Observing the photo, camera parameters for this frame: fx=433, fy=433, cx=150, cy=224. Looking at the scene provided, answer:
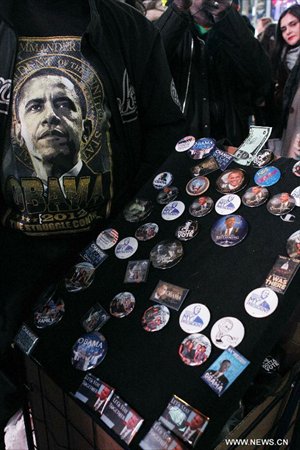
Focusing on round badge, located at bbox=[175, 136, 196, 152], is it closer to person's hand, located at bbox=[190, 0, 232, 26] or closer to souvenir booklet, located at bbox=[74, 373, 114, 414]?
souvenir booklet, located at bbox=[74, 373, 114, 414]

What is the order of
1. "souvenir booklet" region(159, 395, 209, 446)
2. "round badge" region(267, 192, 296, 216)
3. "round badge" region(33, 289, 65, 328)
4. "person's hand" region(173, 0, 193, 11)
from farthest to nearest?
"person's hand" region(173, 0, 193, 11) → "round badge" region(33, 289, 65, 328) → "round badge" region(267, 192, 296, 216) → "souvenir booklet" region(159, 395, 209, 446)

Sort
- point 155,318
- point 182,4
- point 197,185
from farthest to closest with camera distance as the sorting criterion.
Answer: point 182,4 < point 197,185 < point 155,318

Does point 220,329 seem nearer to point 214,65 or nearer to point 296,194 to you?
point 296,194

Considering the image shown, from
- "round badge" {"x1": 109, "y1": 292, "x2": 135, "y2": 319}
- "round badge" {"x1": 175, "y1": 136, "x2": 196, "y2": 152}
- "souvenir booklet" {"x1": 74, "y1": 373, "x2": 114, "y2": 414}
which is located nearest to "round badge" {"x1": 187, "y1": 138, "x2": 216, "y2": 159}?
"round badge" {"x1": 175, "y1": 136, "x2": 196, "y2": 152}

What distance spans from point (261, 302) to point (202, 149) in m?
0.38

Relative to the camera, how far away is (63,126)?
853mm

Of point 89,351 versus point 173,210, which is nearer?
point 89,351

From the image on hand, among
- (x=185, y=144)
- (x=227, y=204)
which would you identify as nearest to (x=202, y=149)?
(x=185, y=144)

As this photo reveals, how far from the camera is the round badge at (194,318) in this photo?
667mm

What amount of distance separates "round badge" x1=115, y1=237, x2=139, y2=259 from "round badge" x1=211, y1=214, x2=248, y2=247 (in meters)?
0.17

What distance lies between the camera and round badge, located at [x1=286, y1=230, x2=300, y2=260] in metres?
0.65

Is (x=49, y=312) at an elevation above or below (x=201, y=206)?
below

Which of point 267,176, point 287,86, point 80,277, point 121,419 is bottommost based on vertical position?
point 121,419
